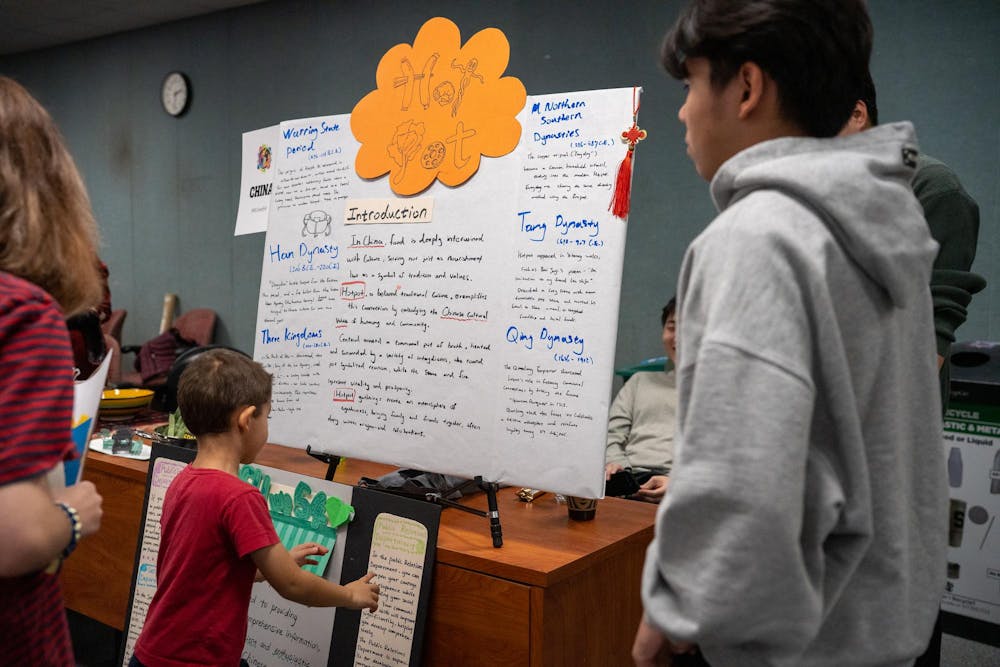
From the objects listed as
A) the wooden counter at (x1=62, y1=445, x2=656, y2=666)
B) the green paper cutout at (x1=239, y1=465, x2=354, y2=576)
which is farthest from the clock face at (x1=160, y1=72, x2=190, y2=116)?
the wooden counter at (x1=62, y1=445, x2=656, y2=666)

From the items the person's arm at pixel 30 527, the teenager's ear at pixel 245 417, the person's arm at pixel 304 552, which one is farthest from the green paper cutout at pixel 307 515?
the person's arm at pixel 30 527

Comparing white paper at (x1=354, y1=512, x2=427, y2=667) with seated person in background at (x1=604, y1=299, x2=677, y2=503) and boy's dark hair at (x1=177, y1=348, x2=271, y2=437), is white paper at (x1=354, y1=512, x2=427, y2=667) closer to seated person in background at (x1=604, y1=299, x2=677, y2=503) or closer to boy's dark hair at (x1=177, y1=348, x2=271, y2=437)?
boy's dark hair at (x1=177, y1=348, x2=271, y2=437)

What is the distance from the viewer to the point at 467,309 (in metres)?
1.88

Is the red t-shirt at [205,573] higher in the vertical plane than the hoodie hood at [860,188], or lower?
lower

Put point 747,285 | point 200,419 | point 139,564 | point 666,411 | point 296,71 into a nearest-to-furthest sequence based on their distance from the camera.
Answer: point 747,285
point 200,419
point 139,564
point 666,411
point 296,71

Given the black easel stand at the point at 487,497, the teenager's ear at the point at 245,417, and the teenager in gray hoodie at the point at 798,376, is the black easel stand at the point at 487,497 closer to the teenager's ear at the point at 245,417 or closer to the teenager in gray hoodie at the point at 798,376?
the teenager's ear at the point at 245,417

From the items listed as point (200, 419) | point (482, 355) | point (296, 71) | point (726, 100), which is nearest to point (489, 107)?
point (482, 355)

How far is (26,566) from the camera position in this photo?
0.87m

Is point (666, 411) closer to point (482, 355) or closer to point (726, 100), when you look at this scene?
point (482, 355)

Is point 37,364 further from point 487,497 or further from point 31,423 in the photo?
point 487,497

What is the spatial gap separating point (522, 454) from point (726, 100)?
1.05 m

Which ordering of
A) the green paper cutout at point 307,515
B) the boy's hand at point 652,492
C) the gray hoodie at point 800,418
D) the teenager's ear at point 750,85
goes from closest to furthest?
the gray hoodie at point 800,418 < the teenager's ear at point 750,85 < the green paper cutout at point 307,515 < the boy's hand at point 652,492

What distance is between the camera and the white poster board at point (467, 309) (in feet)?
5.72

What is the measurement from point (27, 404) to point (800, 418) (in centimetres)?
78
